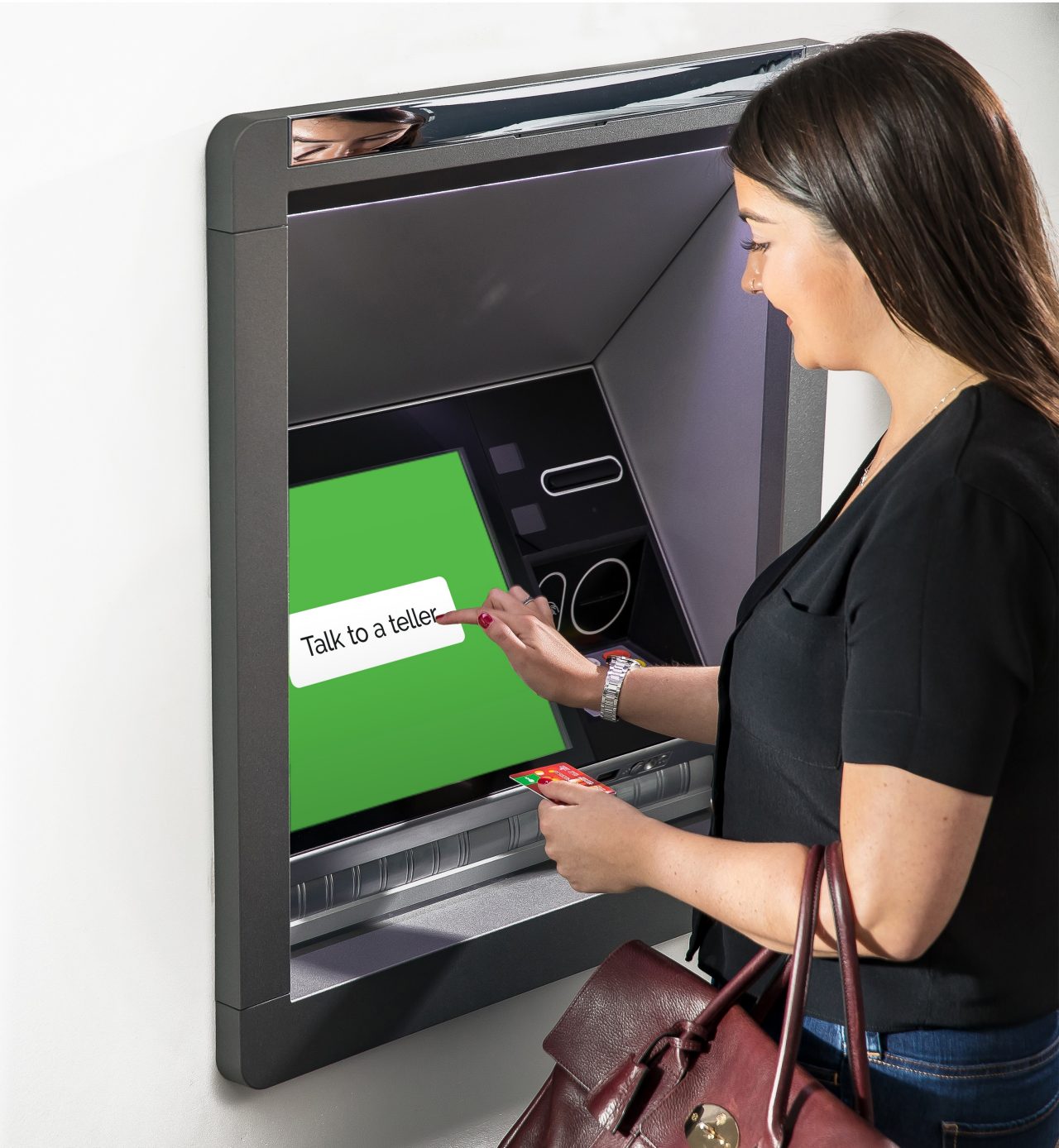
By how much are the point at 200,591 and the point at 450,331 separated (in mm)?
591

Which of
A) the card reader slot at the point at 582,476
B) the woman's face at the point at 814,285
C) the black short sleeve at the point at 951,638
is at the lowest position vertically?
the black short sleeve at the point at 951,638

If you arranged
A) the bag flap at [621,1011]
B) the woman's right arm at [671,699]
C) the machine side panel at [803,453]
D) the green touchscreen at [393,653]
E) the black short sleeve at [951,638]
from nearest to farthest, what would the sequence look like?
the black short sleeve at [951,638], the bag flap at [621,1011], the woman's right arm at [671,699], the green touchscreen at [393,653], the machine side panel at [803,453]

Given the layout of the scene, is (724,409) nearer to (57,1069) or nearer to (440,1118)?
(440,1118)

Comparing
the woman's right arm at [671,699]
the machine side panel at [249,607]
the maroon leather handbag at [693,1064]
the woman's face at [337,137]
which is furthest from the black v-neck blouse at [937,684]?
the woman's face at [337,137]

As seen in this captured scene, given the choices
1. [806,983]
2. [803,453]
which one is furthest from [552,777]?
[803,453]

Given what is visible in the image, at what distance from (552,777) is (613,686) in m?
0.13

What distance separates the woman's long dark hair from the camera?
1144 millimetres

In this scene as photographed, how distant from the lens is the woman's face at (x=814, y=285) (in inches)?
47.0

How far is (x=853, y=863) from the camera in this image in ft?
3.59

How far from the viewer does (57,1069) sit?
1.45 meters

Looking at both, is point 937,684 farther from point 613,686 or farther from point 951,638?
point 613,686

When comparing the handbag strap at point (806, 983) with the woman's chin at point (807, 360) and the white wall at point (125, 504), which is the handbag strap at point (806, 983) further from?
the white wall at point (125, 504)

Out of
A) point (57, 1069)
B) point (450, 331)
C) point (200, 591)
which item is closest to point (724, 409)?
point (450, 331)

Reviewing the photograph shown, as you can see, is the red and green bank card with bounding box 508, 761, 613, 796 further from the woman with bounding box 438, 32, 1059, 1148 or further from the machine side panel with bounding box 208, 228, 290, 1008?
the machine side panel with bounding box 208, 228, 290, 1008
